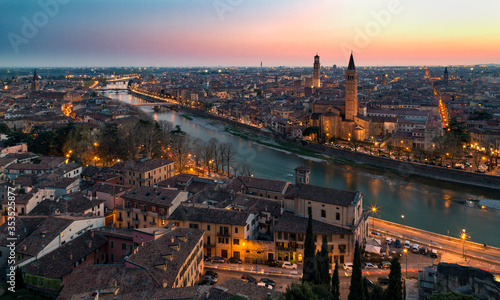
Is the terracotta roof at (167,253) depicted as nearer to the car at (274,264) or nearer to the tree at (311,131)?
the car at (274,264)

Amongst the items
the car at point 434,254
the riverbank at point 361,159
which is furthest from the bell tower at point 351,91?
the car at point 434,254

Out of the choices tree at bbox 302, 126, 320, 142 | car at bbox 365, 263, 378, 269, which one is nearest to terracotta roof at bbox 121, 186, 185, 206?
car at bbox 365, 263, 378, 269

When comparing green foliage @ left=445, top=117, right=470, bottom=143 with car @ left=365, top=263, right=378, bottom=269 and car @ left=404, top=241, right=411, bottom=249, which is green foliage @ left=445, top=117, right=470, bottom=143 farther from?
car @ left=365, top=263, right=378, bottom=269

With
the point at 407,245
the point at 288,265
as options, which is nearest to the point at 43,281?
the point at 288,265

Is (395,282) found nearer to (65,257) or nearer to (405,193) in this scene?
(65,257)

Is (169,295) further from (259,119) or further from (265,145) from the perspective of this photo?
(259,119)
